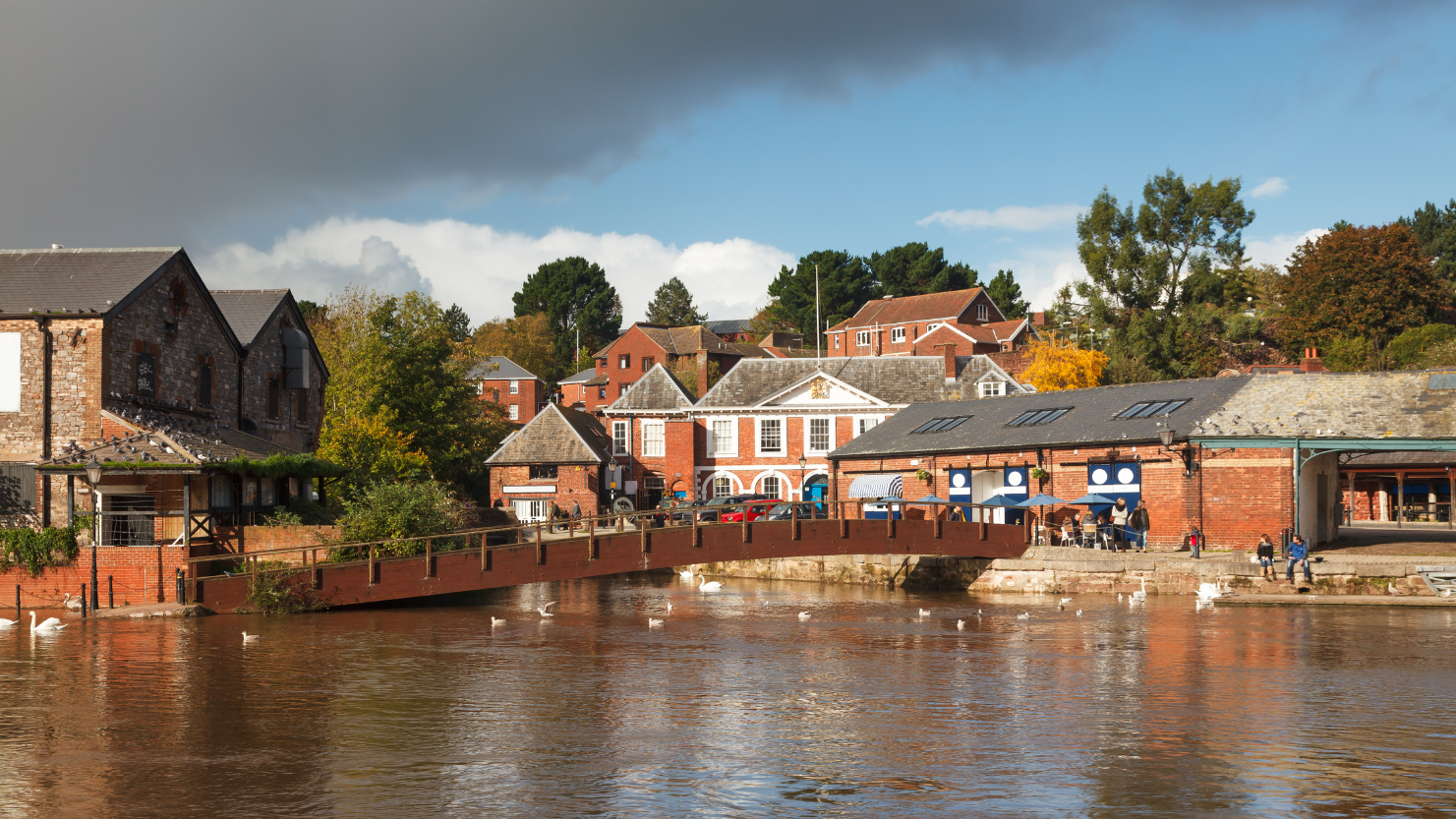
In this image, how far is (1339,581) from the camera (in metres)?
32.3

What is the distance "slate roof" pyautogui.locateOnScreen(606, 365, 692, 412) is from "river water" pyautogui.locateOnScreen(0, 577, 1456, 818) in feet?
110

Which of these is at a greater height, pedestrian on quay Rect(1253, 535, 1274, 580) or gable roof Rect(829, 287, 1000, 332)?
gable roof Rect(829, 287, 1000, 332)

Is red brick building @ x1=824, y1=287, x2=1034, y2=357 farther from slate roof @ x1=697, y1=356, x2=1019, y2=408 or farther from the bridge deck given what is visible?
the bridge deck

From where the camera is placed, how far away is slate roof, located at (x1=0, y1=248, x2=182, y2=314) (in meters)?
33.6

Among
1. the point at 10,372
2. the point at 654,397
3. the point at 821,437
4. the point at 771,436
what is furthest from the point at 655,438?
the point at 10,372

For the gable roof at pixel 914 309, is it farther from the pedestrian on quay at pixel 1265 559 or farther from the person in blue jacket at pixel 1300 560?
the person in blue jacket at pixel 1300 560

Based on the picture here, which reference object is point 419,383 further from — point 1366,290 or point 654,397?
point 1366,290

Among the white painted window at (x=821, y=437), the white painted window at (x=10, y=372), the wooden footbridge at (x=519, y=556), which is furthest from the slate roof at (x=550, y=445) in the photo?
the white painted window at (x=10, y=372)

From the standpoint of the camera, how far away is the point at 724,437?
62844mm

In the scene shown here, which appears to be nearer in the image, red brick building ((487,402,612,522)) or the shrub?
the shrub

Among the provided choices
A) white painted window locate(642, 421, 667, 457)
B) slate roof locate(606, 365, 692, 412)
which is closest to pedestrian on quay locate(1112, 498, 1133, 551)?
slate roof locate(606, 365, 692, 412)

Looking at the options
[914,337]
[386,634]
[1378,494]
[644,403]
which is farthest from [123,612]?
[914,337]

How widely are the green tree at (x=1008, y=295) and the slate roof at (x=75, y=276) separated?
88615 millimetres

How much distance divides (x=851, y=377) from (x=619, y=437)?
13042 mm
